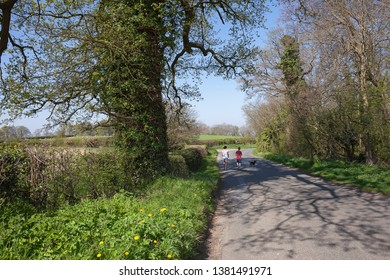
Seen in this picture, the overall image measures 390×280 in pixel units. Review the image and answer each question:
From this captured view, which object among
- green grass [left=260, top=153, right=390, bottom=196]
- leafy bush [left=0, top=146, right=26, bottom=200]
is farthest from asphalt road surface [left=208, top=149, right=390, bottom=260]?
leafy bush [left=0, top=146, right=26, bottom=200]

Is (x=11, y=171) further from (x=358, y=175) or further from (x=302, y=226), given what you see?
(x=358, y=175)

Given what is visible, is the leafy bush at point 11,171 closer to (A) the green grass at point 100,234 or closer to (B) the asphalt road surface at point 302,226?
(A) the green grass at point 100,234

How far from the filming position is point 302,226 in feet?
21.2

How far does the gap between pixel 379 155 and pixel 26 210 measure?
56.0 feet

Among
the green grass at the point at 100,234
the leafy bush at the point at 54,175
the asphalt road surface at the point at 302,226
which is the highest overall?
the leafy bush at the point at 54,175

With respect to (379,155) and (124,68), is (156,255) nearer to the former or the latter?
(124,68)

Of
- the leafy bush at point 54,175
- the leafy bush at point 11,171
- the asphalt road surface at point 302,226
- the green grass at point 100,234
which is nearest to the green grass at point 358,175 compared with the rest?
Answer: the asphalt road surface at point 302,226

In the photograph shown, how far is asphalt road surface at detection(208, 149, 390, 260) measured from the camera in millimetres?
5082

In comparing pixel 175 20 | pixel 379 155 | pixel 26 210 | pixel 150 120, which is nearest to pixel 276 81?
pixel 379 155

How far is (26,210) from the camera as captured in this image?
6.35 m

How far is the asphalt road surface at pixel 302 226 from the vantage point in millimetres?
5082

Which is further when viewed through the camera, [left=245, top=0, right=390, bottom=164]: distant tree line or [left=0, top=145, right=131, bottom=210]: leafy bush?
[left=245, top=0, right=390, bottom=164]: distant tree line

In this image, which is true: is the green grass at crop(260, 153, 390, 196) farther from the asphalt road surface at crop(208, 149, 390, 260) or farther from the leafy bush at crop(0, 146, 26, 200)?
the leafy bush at crop(0, 146, 26, 200)

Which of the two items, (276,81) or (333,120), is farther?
(276,81)
